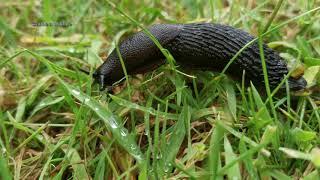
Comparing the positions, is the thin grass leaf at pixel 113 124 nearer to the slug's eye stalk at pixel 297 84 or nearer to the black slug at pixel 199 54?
the black slug at pixel 199 54

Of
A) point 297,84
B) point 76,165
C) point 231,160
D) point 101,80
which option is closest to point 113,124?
point 76,165

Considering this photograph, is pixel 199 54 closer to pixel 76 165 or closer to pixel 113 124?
pixel 113 124

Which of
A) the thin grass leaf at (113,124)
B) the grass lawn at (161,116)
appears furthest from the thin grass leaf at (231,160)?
the thin grass leaf at (113,124)

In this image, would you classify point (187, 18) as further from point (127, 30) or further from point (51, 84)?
point (51, 84)

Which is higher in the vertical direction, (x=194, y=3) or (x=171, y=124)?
(x=194, y=3)

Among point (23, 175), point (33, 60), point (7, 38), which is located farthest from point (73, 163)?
point (7, 38)

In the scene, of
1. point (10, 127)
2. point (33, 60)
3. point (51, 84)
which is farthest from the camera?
point (33, 60)

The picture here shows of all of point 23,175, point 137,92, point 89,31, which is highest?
point 89,31
